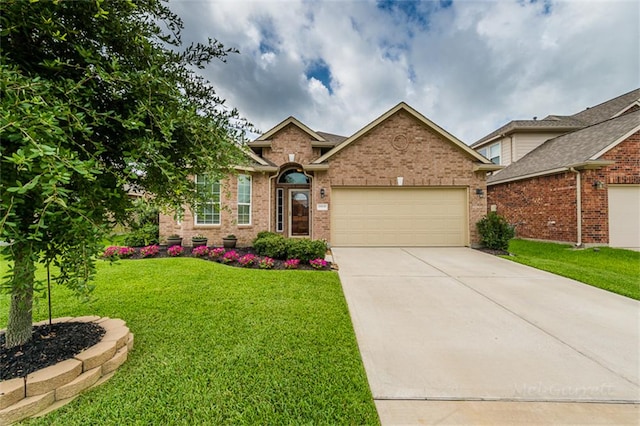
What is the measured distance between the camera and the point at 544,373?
255 cm

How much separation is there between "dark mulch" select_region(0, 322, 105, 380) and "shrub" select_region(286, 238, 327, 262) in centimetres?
A: 468

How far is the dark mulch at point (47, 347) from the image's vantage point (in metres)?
2.11

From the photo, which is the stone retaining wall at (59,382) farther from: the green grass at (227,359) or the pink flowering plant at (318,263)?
the pink flowering plant at (318,263)

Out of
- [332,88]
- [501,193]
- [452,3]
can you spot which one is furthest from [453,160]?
[332,88]

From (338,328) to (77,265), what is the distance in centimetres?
277

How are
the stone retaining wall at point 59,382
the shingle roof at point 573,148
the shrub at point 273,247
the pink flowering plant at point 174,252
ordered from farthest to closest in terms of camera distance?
the shingle roof at point 573,148, the pink flowering plant at point 174,252, the shrub at point 273,247, the stone retaining wall at point 59,382

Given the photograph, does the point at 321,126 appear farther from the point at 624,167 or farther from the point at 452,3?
the point at 624,167

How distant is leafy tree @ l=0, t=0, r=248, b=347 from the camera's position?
1513 mm

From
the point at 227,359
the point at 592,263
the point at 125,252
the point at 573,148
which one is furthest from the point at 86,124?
the point at 573,148

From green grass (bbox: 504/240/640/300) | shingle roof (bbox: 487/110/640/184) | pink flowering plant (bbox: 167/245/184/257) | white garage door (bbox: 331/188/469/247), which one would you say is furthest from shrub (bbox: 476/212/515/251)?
Answer: pink flowering plant (bbox: 167/245/184/257)

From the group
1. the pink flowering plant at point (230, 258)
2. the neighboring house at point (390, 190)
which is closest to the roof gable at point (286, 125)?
the neighboring house at point (390, 190)

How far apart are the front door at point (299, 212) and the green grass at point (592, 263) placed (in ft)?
25.5

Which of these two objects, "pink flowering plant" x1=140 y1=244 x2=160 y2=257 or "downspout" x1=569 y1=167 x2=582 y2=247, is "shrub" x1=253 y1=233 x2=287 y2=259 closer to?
"pink flowering plant" x1=140 y1=244 x2=160 y2=257

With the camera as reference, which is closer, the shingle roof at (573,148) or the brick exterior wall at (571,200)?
the brick exterior wall at (571,200)
